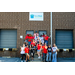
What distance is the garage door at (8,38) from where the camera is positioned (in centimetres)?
1007

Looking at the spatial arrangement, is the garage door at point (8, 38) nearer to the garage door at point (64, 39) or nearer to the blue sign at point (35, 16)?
the blue sign at point (35, 16)

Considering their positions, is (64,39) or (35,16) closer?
(35,16)

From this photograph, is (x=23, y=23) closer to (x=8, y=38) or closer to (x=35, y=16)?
(x=35, y=16)

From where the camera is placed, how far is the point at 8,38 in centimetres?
1010

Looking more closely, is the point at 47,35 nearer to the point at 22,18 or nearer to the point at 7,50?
the point at 22,18

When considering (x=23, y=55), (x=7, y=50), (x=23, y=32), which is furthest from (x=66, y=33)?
(x=7, y=50)

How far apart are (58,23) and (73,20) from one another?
206cm

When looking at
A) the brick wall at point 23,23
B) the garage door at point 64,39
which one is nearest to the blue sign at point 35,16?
the brick wall at point 23,23

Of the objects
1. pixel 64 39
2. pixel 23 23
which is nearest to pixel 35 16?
pixel 23 23

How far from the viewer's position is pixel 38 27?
32.3 feet

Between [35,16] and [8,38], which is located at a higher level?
[35,16]

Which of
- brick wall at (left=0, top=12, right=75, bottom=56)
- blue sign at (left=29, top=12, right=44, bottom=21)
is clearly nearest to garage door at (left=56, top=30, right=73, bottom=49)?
brick wall at (left=0, top=12, right=75, bottom=56)

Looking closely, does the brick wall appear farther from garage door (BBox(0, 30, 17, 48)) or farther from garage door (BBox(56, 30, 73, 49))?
garage door (BBox(56, 30, 73, 49))

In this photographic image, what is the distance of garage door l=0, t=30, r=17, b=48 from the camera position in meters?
10.1
